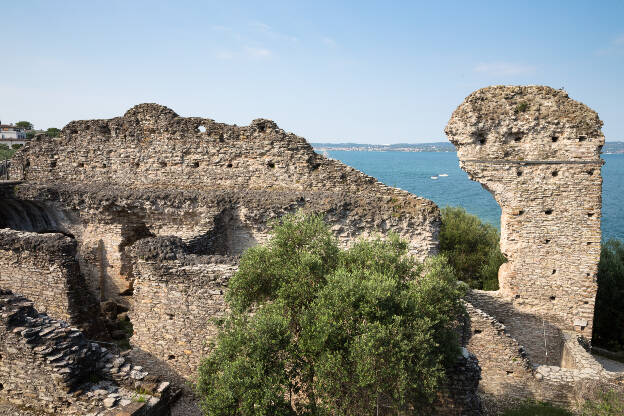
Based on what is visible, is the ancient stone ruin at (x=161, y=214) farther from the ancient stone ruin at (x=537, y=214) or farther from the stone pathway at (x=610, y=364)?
the stone pathway at (x=610, y=364)

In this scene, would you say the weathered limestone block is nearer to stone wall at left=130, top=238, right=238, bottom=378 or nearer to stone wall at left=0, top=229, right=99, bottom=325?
stone wall at left=130, top=238, right=238, bottom=378

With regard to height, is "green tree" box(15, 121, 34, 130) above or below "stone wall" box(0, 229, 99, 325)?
above

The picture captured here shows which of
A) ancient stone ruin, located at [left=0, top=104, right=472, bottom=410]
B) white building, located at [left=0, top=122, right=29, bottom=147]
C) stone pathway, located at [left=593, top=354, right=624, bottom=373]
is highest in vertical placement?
white building, located at [left=0, top=122, right=29, bottom=147]

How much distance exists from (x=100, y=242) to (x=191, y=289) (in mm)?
7979

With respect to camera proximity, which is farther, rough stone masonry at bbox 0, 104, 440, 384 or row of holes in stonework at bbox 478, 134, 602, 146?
rough stone masonry at bbox 0, 104, 440, 384

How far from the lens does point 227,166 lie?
15234mm

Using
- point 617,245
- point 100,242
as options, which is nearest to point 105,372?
point 100,242

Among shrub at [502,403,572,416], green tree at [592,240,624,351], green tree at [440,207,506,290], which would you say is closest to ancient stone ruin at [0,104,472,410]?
shrub at [502,403,572,416]

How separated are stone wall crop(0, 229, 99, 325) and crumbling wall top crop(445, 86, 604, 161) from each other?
1306 centimetres

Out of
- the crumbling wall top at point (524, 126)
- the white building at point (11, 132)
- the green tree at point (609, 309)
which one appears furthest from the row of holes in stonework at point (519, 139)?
the white building at point (11, 132)

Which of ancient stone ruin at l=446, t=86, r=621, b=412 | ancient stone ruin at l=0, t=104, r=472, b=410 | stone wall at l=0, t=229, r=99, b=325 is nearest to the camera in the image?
ancient stone ruin at l=0, t=104, r=472, b=410

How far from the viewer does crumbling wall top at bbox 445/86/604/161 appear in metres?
12.4

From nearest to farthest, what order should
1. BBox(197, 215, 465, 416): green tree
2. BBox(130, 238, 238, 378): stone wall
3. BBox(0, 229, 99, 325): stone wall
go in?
BBox(197, 215, 465, 416): green tree < BBox(130, 238, 238, 378): stone wall < BBox(0, 229, 99, 325): stone wall

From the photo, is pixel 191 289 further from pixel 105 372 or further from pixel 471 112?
pixel 471 112
